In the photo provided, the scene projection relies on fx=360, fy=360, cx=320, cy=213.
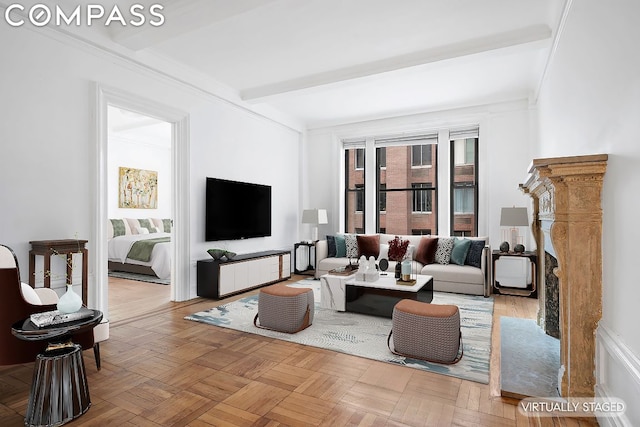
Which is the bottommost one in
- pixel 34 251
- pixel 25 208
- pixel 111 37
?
pixel 34 251

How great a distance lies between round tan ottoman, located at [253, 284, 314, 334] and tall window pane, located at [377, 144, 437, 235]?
12.1 feet

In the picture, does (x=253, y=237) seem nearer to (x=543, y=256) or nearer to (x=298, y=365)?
(x=298, y=365)

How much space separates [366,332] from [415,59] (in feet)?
10.2

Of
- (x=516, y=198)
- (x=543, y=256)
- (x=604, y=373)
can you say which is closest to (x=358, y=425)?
(x=604, y=373)

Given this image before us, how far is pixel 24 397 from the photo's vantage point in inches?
88.9

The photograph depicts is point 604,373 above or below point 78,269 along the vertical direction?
below

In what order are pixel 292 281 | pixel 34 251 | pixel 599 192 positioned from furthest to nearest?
pixel 292 281 < pixel 34 251 < pixel 599 192

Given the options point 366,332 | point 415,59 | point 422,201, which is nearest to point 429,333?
point 366,332

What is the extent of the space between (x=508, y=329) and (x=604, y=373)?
149 centimetres

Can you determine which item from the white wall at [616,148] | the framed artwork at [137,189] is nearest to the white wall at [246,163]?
the framed artwork at [137,189]

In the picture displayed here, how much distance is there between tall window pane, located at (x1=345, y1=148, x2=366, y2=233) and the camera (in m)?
7.27

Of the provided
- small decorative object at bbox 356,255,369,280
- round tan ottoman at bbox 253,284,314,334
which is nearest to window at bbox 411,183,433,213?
small decorative object at bbox 356,255,369,280

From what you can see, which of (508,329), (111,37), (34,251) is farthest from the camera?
(111,37)

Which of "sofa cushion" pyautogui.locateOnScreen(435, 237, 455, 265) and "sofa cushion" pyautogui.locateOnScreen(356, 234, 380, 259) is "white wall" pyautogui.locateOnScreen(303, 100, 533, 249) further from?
"sofa cushion" pyautogui.locateOnScreen(356, 234, 380, 259)
